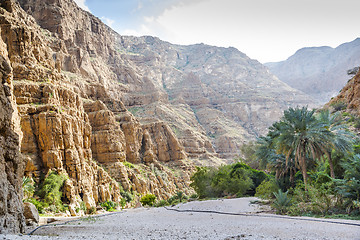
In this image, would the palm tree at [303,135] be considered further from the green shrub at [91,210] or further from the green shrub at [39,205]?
the green shrub at [91,210]

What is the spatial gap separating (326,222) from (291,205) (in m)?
5.75

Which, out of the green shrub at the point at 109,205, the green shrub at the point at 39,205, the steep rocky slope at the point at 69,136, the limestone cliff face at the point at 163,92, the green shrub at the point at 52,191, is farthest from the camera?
the limestone cliff face at the point at 163,92

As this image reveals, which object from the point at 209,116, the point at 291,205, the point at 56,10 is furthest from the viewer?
the point at 209,116

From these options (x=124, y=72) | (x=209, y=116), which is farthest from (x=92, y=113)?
(x=209, y=116)

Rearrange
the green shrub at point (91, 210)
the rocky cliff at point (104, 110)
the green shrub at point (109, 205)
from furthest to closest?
the green shrub at point (109, 205)
the rocky cliff at point (104, 110)
the green shrub at point (91, 210)

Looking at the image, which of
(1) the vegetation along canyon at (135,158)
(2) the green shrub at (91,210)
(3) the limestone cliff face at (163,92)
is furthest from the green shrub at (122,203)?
(3) the limestone cliff face at (163,92)

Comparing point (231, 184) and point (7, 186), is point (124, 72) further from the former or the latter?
point (7, 186)

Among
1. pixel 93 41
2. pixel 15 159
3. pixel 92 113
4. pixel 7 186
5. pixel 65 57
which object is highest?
pixel 93 41

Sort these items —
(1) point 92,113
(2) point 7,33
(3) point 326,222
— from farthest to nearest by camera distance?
(1) point 92,113 → (2) point 7,33 → (3) point 326,222

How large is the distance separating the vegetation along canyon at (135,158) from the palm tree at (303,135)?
0.25 ft

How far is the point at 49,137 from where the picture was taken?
38.7m

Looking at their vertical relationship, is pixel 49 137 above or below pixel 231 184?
above

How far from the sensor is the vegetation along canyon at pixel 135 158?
1029 cm

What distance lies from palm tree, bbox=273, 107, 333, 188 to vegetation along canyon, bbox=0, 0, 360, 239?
0.08 m
